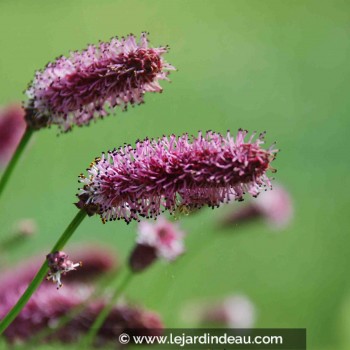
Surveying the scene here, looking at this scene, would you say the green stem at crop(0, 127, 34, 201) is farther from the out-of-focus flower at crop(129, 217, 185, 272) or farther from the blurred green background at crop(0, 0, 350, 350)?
the blurred green background at crop(0, 0, 350, 350)

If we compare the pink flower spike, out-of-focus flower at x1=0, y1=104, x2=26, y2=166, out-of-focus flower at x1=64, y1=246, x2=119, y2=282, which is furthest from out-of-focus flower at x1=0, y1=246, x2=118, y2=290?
the pink flower spike

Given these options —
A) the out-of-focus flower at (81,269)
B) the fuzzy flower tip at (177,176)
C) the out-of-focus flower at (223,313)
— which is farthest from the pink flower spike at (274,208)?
the fuzzy flower tip at (177,176)

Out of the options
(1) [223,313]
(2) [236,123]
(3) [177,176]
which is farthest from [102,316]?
(2) [236,123]

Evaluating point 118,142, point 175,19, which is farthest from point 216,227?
point 175,19

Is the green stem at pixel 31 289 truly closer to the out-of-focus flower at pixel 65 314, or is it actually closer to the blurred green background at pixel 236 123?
the out-of-focus flower at pixel 65 314

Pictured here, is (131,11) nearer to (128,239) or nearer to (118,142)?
(118,142)
